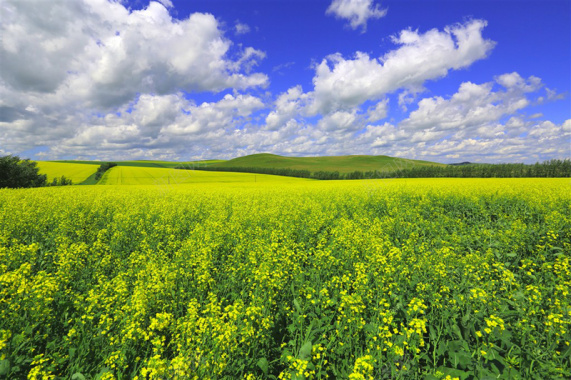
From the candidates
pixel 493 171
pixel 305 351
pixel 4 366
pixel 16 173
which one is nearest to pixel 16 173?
pixel 16 173

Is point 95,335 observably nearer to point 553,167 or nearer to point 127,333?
point 127,333

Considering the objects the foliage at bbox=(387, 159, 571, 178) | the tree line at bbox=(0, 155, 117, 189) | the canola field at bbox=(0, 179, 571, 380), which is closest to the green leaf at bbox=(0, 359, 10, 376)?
the canola field at bbox=(0, 179, 571, 380)

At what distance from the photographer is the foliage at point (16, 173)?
118ft

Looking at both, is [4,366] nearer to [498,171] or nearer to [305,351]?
[305,351]

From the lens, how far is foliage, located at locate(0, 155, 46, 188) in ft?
118

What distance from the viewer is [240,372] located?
3086mm

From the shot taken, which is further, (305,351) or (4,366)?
(305,351)

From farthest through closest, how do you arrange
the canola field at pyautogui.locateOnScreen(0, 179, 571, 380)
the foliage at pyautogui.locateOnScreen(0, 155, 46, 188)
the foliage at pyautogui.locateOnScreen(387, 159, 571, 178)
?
the foliage at pyautogui.locateOnScreen(387, 159, 571, 178) < the foliage at pyautogui.locateOnScreen(0, 155, 46, 188) < the canola field at pyautogui.locateOnScreen(0, 179, 571, 380)

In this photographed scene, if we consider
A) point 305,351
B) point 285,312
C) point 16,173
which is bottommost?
point 285,312

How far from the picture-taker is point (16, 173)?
1462 inches

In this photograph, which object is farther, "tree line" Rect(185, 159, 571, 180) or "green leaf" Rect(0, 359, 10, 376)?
"tree line" Rect(185, 159, 571, 180)

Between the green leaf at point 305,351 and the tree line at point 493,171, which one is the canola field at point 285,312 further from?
the tree line at point 493,171

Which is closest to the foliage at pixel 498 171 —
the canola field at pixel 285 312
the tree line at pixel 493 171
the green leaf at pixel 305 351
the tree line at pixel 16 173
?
the tree line at pixel 493 171

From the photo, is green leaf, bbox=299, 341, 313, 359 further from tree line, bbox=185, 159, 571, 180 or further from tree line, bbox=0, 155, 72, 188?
tree line, bbox=0, 155, 72, 188
